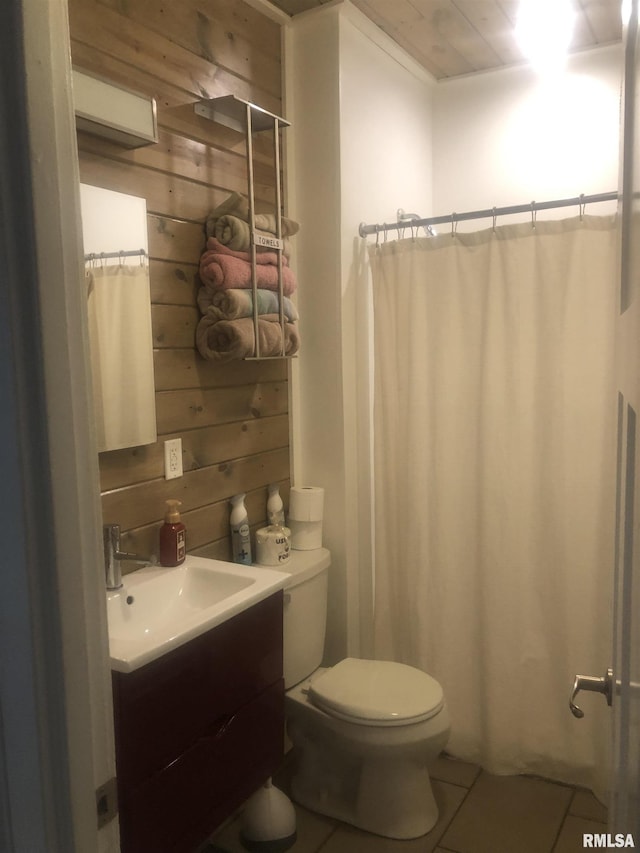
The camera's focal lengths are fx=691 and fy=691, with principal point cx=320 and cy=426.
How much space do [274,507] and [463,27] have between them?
6.06 ft

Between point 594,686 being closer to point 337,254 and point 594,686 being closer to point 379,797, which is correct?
point 379,797

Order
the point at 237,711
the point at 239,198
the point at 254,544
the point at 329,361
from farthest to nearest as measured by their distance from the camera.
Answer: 1. the point at 329,361
2. the point at 254,544
3. the point at 239,198
4. the point at 237,711

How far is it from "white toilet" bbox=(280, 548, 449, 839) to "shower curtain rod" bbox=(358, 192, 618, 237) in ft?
→ 3.87

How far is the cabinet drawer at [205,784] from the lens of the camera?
4.76 feet

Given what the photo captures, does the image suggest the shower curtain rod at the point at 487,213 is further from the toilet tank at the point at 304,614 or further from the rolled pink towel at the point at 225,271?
the toilet tank at the point at 304,614

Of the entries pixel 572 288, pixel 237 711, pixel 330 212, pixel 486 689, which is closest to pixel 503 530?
pixel 486 689

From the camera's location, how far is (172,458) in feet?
6.50

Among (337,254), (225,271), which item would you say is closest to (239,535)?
(225,271)

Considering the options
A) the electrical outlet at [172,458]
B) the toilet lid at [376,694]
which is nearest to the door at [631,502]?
the toilet lid at [376,694]

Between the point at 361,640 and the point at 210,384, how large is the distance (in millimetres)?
1173

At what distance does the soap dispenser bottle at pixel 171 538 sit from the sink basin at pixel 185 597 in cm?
3

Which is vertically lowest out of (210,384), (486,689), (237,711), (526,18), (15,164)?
(486,689)

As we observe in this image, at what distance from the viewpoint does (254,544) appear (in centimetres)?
230

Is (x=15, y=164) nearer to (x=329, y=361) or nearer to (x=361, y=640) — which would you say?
(x=329, y=361)
